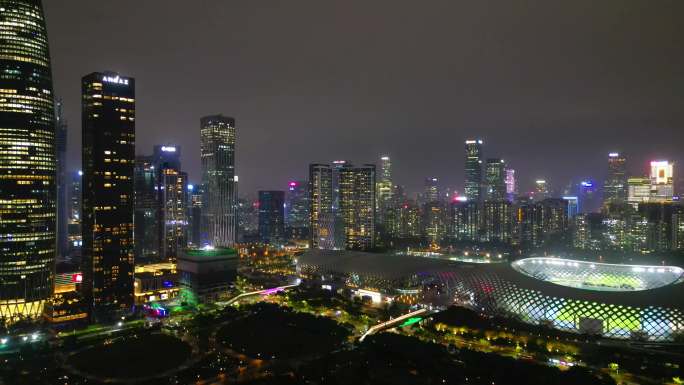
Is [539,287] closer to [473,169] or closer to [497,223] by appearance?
[497,223]

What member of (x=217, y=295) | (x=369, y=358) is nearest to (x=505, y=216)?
(x=217, y=295)

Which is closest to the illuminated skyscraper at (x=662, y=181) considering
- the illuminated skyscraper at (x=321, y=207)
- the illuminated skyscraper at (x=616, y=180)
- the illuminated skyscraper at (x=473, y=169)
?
the illuminated skyscraper at (x=616, y=180)

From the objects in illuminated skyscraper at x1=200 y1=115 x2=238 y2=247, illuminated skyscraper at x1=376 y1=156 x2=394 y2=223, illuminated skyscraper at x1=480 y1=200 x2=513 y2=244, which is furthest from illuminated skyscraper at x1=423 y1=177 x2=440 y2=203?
illuminated skyscraper at x1=200 y1=115 x2=238 y2=247

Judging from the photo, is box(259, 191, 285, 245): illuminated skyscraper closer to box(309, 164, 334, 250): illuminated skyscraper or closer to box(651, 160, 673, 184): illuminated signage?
box(309, 164, 334, 250): illuminated skyscraper

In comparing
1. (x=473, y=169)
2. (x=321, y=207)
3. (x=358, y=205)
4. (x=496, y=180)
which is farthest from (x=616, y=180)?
(x=321, y=207)

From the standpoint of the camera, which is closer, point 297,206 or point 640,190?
point 640,190
